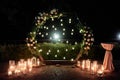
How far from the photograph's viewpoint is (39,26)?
15602 mm

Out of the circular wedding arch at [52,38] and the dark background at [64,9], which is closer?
the circular wedding arch at [52,38]

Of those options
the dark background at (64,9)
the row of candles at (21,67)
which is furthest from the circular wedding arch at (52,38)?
the dark background at (64,9)

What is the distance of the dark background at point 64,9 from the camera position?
72.8 ft

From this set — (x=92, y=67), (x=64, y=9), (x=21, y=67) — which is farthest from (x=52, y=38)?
(x=64, y=9)

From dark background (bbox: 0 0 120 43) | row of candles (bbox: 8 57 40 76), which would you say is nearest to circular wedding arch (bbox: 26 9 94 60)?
row of candles (bbox: 8 57 40 76)

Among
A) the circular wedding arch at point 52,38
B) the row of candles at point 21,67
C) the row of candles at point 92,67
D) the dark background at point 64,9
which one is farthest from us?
the dark background at point 64,9

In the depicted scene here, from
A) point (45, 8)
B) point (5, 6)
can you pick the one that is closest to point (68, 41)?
point (45, 8)

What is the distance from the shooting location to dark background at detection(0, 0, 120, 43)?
22203mm

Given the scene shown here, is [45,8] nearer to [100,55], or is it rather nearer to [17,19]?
[17,19]

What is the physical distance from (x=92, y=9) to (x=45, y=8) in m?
3.32

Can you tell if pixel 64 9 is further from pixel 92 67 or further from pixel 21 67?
pixel 21 67

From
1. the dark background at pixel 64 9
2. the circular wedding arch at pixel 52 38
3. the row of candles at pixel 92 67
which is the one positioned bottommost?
the row of candles at pixel 92 67

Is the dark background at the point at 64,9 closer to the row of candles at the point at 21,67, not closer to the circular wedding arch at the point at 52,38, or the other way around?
the circular wedding arch at the point at 52,38

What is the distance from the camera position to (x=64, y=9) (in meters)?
22.2
